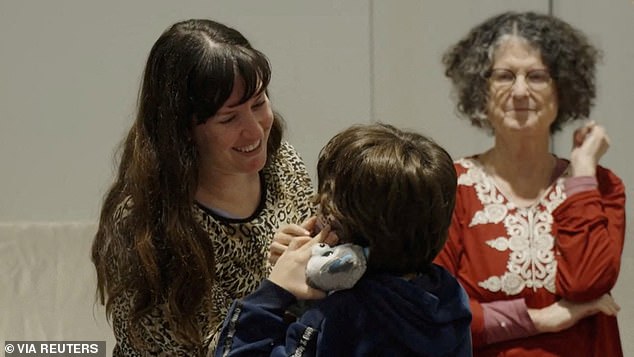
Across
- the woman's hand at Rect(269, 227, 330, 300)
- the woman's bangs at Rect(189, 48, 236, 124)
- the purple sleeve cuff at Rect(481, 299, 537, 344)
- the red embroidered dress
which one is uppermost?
the woman's bangs at Rect(189, 48, 236, 124)

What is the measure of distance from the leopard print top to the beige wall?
5.21 ft

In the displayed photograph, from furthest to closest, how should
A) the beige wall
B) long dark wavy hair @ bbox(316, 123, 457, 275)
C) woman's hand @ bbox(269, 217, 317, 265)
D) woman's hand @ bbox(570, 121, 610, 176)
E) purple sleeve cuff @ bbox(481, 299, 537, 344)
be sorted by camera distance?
the beige wall < woman's hand @ bbox(570, 121, 610, 176) < purple sleeve cuff @ bbox(481, 299, 537, 344) < woman's hand @ bbox(269, 217, 317, 265) < long dark wavy hair @ bbox(316, 123, 457, 275)

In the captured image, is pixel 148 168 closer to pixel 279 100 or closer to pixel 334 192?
pixel 334 192

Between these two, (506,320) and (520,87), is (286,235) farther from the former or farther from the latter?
(520,87)

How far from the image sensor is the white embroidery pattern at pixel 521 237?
2.57 m

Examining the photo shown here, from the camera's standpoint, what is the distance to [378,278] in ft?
5.56

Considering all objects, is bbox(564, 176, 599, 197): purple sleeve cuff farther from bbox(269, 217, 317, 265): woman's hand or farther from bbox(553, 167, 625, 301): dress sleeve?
bbox(269, 217, 317, 265): woman's hand

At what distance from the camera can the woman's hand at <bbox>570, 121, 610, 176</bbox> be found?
8.71 ft

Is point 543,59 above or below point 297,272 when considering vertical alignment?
above

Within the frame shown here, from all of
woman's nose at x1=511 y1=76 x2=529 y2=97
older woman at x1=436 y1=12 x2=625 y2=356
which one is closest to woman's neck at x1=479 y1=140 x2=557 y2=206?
older woman at x1=436 y1=12 x2=625 y2=356

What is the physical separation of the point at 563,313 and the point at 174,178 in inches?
39.5

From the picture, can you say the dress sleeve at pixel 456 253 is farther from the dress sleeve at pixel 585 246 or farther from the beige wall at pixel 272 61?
the beige wall at pixel 272 61

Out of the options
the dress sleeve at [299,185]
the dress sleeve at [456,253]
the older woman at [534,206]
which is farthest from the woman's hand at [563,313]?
the dress sleeve at [299,185]

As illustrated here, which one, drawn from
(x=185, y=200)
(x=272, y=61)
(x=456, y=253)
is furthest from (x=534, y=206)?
(x=272, y=61)
